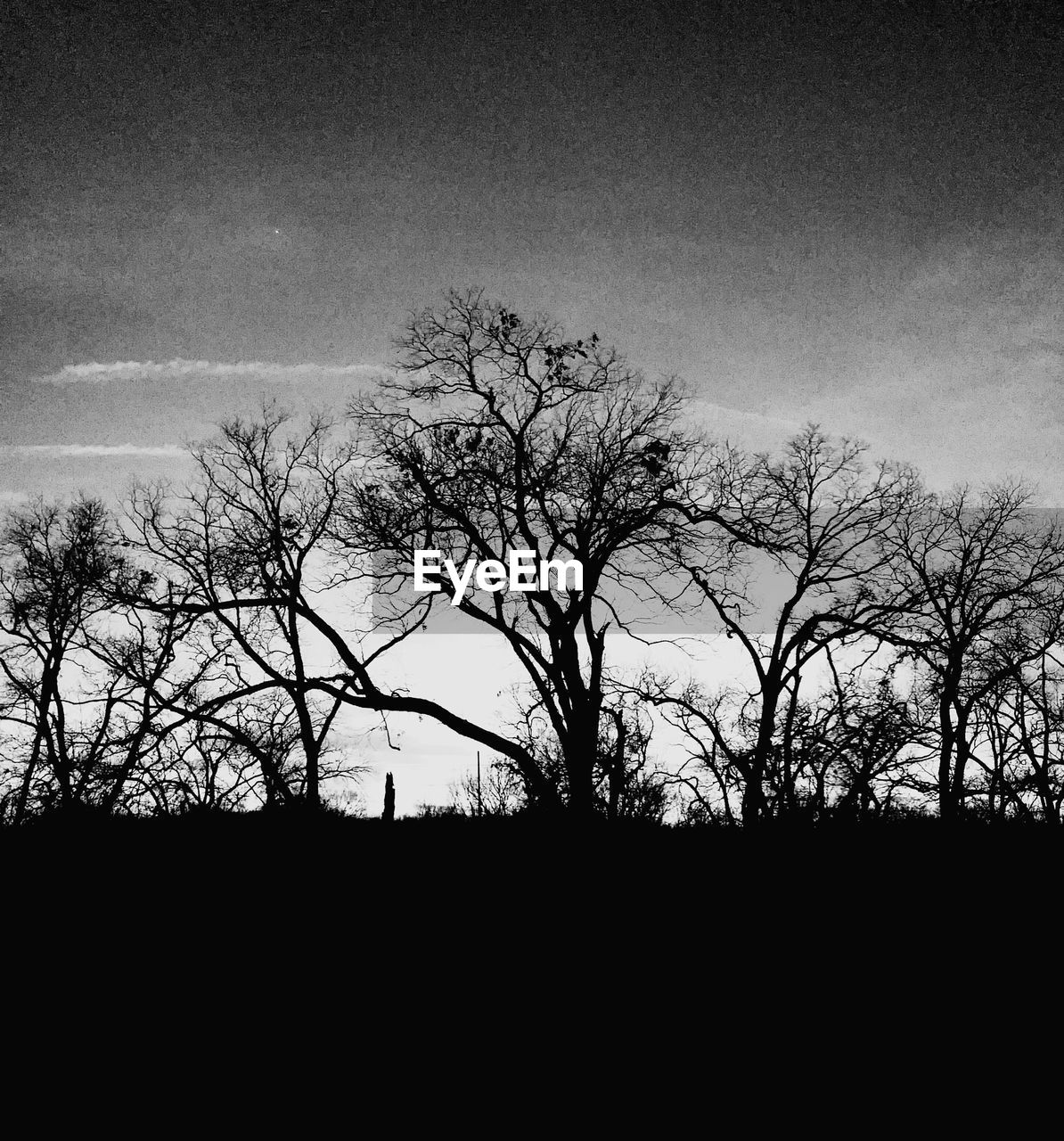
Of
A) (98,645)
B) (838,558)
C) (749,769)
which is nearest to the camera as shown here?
(838,558)

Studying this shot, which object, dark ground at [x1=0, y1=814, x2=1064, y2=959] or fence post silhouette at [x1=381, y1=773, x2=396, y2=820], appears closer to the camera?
dark ground at [x1=0, y1=814, x2=1064, y2=959]

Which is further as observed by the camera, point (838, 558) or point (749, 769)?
point (749, 769)

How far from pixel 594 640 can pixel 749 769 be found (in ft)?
22.0

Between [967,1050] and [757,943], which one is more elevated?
[757,943]

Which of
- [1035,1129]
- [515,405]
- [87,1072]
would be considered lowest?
[1035,1129]

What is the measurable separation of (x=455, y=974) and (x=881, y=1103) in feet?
8.85

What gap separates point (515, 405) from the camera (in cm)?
1410

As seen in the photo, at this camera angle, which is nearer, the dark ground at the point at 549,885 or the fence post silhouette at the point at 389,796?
the dark ground at the point at 549,885

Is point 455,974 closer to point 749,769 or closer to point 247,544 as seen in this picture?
point 247,544

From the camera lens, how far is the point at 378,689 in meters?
13.3

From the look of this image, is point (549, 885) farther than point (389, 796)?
No

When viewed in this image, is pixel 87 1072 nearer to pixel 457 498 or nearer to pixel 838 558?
pixel 457 498

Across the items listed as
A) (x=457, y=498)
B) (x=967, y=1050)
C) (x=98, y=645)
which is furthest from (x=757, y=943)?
(x=98, y=645)

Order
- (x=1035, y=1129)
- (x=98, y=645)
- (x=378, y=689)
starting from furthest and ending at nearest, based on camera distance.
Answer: (x=98, y=645) → (x=378, y=689) → (x=1035, y=1129)
